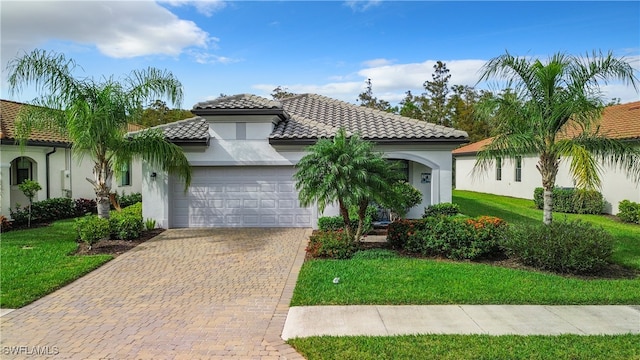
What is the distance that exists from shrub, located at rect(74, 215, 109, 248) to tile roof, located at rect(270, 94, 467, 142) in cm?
556

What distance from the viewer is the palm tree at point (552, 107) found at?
8.71 m

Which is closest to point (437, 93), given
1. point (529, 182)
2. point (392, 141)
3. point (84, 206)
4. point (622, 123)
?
point (529, 182)

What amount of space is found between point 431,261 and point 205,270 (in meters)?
5.09

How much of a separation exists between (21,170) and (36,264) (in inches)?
340

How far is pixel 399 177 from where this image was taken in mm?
10070

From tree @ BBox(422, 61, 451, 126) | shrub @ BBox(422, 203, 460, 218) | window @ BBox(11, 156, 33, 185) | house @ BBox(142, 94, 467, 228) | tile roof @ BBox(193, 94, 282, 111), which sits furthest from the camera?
tree @ BBox(422, 61, 451, 126)

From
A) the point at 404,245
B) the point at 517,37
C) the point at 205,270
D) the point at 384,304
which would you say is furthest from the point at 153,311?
the point at 517,37

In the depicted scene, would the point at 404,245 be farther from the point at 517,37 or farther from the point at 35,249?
the point at 35,249

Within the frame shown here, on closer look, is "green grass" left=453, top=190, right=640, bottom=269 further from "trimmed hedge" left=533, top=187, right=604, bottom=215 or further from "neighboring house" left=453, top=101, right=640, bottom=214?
"neighboring house" left=453, top=101, right=640, bottom=214

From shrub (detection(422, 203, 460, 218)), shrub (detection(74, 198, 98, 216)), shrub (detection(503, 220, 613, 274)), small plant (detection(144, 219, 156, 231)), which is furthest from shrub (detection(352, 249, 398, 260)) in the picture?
shrub (detection(74, 198, 98, 216))

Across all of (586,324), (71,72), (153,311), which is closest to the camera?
(586,324)

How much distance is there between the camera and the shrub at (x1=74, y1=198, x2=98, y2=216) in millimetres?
17062

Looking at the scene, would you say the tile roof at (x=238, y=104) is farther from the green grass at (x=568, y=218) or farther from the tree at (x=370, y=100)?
the tree at (x=370, y=100)

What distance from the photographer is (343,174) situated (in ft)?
30.5
